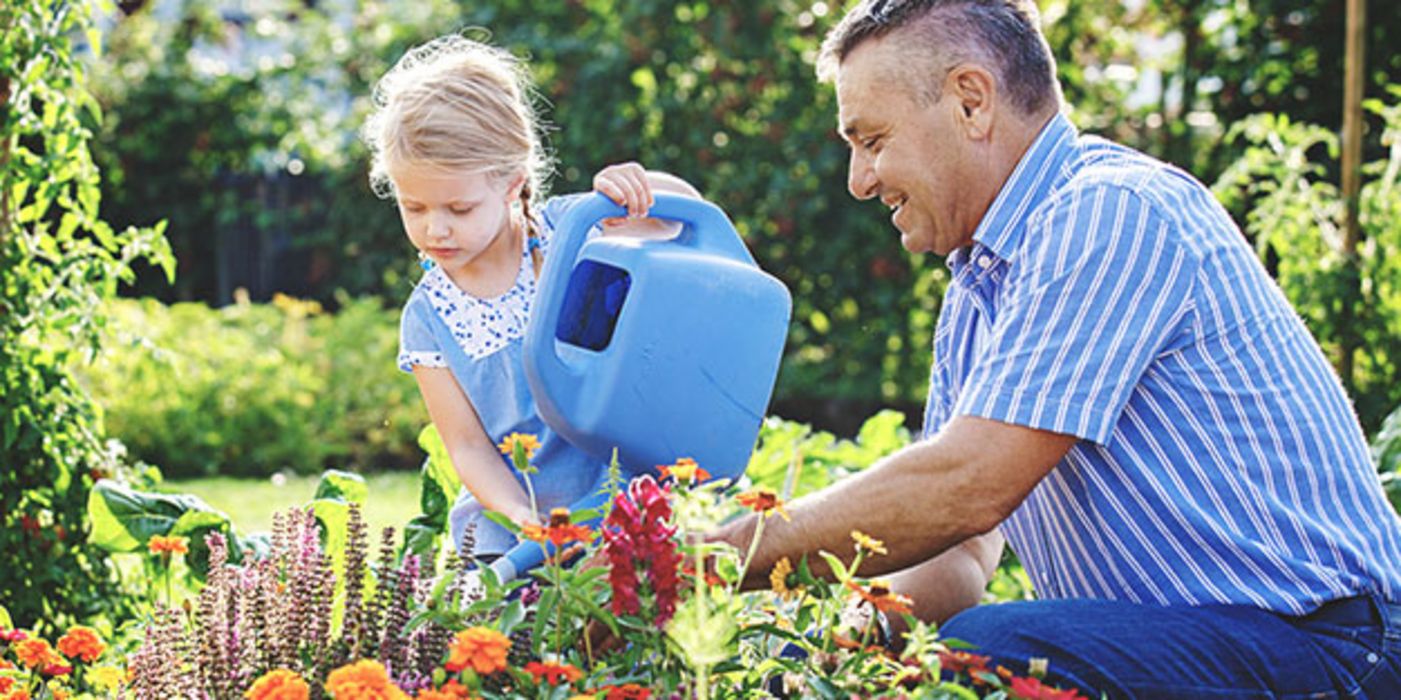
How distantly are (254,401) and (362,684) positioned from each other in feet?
15.8

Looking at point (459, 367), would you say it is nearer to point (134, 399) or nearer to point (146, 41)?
point (134, 399)

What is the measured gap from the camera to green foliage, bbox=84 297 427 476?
587 cm

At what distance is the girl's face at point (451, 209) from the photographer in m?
2.24

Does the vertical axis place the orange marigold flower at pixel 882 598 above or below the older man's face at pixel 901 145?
below

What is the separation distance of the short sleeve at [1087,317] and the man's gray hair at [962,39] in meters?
0.19

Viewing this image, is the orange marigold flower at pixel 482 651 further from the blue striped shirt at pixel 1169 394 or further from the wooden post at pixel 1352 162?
the wooden post at pixel 1352 162

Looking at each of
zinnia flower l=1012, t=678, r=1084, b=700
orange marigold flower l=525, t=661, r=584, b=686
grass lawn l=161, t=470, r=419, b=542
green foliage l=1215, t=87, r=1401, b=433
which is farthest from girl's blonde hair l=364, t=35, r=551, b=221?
grass lawn l=161, t=470, r=419, b=542

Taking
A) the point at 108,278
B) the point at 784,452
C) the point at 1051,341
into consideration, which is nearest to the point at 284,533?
the point at 1051,341

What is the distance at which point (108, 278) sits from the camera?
114 inches

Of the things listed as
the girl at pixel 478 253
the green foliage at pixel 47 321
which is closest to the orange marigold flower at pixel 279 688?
the girl at pixel 478 253

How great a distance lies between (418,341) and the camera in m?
2.41

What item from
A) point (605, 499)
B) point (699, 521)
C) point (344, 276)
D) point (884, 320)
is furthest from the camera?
point (344, 276)

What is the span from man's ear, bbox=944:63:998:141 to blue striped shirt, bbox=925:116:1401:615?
0.22ft

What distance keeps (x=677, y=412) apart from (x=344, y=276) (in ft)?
19.3
